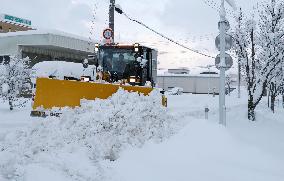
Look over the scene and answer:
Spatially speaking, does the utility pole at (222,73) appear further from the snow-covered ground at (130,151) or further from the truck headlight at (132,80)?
the truck headlight at (132,80)

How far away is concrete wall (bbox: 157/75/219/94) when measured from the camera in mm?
55750

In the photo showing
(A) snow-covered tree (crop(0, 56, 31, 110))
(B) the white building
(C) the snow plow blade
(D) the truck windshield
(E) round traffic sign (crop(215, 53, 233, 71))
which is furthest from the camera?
(B) the white building

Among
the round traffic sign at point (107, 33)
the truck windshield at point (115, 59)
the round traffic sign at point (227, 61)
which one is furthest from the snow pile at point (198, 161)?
the round traffic sign at point (107, 33)

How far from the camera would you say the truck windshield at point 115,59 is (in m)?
13.7

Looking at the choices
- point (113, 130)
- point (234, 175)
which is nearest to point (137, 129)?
point (113, 130)

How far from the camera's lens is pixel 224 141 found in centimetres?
880

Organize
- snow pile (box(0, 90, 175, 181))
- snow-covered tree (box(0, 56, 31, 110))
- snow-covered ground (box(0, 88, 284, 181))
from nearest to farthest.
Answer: snow pile (box(0, 90, 175, 181)) → snow-covered ground (box(0, 88, 284, 181)) → snow-covered tree (box(0, 56, 31, 110))

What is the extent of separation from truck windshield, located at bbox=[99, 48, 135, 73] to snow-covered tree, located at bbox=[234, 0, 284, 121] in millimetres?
8982

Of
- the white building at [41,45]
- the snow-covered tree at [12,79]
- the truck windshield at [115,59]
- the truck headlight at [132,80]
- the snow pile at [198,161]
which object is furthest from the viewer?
the white building at [41,45]

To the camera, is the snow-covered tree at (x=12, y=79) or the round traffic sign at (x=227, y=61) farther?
the snow-covered tree at (x=12, y=79)

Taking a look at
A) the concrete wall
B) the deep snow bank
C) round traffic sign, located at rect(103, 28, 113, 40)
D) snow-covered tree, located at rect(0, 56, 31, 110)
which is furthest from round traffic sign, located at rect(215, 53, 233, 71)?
the concrete wall

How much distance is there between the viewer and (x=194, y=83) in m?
57.1

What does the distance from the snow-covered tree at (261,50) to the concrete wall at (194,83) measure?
3372 cm

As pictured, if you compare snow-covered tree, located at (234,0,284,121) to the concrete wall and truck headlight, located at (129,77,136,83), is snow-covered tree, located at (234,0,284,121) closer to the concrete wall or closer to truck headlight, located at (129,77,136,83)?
truck headlight, located at (129,77,136,83)
